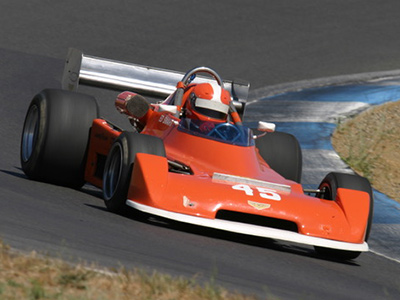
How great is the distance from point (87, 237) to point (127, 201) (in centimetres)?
104

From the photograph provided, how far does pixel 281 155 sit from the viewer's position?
8500 mm

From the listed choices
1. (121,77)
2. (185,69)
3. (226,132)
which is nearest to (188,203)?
(226,132)

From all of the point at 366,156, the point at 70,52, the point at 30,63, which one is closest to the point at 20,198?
the point at 70,52

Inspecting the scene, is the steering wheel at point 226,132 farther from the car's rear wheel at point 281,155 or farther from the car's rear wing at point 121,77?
the car's rear wing at point 121,77

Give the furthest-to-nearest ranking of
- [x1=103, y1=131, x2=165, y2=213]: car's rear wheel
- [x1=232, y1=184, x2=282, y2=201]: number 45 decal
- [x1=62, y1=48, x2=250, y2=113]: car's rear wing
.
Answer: [x1=62, y1=48, x2=250, y2=113]: car's rear wing, [x1=103, y1=131, x2=165, y2=213]: car's rear wheel, [x1=232, y1=184, x2=282, y2=201]: number 45 decal

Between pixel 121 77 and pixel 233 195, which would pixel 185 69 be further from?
pixel 233 195

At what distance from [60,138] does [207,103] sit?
1.19 meters

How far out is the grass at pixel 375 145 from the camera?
32.1ft

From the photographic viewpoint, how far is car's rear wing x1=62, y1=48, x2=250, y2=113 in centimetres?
903

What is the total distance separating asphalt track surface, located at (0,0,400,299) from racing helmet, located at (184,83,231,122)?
1033 mm

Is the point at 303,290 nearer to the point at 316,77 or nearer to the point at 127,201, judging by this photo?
the point at 127,201

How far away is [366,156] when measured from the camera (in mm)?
→ 10211

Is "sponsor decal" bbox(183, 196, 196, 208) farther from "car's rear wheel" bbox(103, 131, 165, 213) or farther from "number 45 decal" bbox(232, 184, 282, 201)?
"car's rear wheel" bbox(103, 131, 165, 213)

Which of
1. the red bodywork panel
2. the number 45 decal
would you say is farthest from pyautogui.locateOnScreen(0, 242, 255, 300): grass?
the number 45 decal
